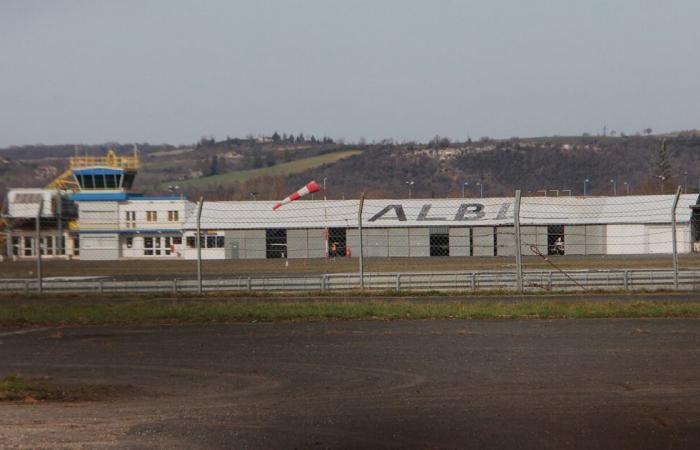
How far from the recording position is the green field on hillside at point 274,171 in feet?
473

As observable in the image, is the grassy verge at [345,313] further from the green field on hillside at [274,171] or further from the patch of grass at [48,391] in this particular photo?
the green field on hillside at [274,171]

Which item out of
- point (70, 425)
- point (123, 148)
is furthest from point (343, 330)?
point (123, 148)

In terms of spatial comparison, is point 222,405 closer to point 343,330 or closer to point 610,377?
point 610,377

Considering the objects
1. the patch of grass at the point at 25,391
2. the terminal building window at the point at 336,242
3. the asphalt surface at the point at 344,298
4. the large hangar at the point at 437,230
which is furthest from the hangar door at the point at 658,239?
the patch of grass at the point at 25,391

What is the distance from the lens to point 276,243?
34.5 metres

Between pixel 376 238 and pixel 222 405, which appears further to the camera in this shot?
pixel 376 238

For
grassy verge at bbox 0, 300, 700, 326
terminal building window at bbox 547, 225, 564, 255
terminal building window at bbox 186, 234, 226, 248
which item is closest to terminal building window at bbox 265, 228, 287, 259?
terminal building window at bbox 186, 234, 226, 248

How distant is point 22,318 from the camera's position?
707 inches

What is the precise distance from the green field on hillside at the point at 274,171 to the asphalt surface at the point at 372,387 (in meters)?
123

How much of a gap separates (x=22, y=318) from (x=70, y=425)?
10081 mm

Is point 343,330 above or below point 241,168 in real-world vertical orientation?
below

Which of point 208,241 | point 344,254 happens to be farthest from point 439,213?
point 344,254

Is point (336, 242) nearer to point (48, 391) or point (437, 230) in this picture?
point (437, 230)

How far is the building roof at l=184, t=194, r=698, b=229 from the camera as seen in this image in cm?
4112
